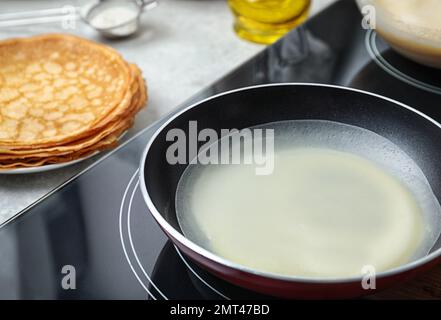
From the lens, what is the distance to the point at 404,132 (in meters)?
0.71

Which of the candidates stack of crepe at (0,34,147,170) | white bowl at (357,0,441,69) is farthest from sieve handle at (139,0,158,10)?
white bowl at (357,0,441,69)

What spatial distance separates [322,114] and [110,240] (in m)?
0.31

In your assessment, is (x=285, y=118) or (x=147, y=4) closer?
(x=285, y=118)

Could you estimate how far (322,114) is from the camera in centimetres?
74

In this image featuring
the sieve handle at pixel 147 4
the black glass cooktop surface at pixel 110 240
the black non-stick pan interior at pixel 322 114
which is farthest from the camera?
the sieve handle at pixel 147 4

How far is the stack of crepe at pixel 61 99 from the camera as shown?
72cm

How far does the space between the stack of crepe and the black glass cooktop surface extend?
0.04 meters

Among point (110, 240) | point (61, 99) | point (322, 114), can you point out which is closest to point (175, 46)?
point (61, 99)

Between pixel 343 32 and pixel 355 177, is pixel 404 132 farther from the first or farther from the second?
pixel 343 32

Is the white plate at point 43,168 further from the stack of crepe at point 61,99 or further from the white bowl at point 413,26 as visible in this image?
the white bowl at point 413,26

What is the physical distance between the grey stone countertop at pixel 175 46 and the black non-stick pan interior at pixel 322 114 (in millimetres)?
173

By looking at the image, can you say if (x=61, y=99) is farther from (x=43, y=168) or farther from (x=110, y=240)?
(x=110, y=240)

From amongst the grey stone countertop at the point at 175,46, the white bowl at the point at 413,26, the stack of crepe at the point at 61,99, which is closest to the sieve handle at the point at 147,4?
the grey stone countertop at the point at 175,46
